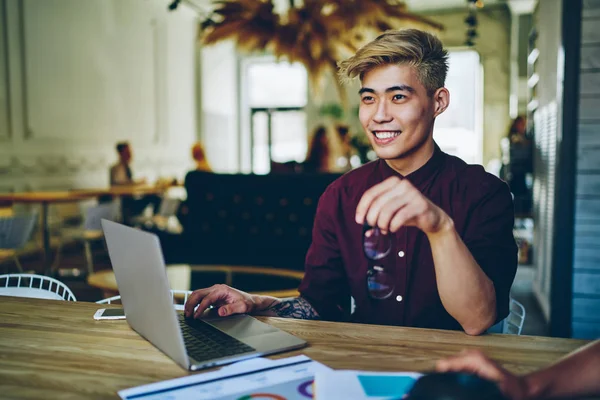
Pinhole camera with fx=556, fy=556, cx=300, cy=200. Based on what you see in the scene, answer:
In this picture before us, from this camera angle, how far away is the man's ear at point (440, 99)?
4.57 ft

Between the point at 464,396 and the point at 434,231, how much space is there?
46 cm

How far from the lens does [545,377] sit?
2.46 feet

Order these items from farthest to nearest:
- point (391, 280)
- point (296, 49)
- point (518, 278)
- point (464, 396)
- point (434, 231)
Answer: point (518, 278), point (296, 49), point (391, 280), point (434, 231), point (464, 396)

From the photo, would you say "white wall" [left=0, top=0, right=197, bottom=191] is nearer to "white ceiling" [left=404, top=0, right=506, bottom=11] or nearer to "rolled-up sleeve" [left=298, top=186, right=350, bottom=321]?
"white ceiling" [left=404, top=0, right=506, bottom=11]

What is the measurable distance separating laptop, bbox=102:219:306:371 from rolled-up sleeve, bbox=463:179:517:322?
486 millimetres

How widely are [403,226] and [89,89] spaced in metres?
7.09

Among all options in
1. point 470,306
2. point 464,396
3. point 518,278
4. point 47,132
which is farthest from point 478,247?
point 47,132

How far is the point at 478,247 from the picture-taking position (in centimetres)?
127

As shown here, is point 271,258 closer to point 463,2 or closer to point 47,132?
point 47,132

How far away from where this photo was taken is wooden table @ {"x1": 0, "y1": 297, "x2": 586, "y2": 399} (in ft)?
2.82

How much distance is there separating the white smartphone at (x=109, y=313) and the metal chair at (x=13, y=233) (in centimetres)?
283

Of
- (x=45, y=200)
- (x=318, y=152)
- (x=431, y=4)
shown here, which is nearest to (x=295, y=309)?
(x=45, y=200)

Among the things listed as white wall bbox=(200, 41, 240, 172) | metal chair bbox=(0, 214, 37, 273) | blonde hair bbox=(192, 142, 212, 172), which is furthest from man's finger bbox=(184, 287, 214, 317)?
white wall bbox=(200, 41, 240, 172)

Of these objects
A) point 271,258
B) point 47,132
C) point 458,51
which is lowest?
point 271,258
